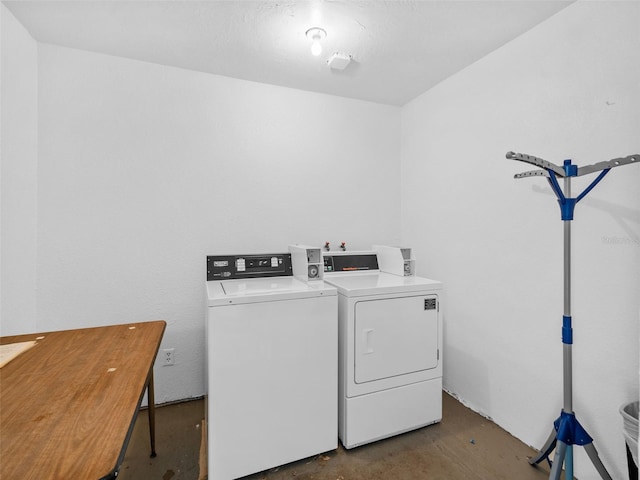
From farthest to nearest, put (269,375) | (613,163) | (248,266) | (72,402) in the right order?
1. (248,266)
2. (269,375)
3. (613,163)
4. (72,402)

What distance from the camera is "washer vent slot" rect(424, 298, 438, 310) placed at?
2170mm

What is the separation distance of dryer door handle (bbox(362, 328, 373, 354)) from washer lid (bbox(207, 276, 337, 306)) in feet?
1.04

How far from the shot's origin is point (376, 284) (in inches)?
84.7

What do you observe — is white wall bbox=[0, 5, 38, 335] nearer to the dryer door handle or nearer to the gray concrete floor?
the gray concrete floor

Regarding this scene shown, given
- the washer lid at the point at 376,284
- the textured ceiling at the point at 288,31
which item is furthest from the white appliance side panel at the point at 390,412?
the textured ceiling at the point at 288,31

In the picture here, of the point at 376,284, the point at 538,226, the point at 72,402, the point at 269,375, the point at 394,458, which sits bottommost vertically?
the point at 394,458

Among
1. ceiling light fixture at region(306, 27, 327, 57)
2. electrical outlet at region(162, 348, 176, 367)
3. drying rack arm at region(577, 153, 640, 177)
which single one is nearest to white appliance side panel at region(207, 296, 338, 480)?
electrical outlet at region(162, 348, 176, 367)

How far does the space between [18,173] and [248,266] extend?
1493 mm

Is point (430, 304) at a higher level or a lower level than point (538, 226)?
lower

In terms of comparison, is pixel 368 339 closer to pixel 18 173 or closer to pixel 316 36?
pixel 316 36

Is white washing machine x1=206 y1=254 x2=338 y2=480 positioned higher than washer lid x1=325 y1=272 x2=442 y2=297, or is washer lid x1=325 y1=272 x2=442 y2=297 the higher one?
washer lid x1=325 y1=272 x2=442 y2=297

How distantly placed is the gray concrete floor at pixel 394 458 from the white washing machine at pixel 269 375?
0.39 ft

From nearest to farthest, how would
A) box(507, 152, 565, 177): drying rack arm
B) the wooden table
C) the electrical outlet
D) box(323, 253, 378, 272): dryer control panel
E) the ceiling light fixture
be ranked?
the wooden table < box(507, 152, 565, 177): drying rack arm < the ceiling light fixture < the electrical outlet < box(323, 253, 378, 272): dryer control panel

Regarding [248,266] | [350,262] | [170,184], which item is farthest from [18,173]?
[350,262]
